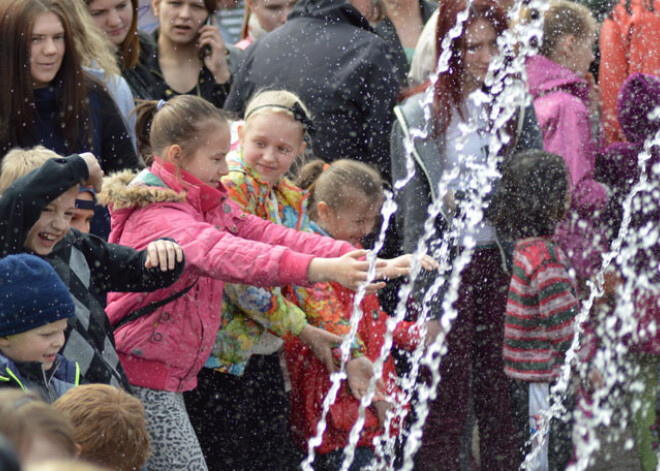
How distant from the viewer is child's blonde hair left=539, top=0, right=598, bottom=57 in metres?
6.14

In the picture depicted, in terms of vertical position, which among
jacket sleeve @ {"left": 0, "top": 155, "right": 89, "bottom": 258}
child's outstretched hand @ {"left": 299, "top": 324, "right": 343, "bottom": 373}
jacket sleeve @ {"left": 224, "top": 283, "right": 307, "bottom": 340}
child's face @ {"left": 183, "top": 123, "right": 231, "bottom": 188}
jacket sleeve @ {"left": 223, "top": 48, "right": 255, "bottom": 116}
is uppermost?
jacket sleeve @ {"left": 223, "top": 48, "right": 255, "bottom": 116}

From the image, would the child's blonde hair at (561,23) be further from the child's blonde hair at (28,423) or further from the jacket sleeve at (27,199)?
the child's blonde hair at (28,423)

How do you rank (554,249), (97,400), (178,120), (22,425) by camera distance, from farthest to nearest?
(554,249)
(178,120)
(97,400)
(22,425)

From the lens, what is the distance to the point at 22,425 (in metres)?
1.85

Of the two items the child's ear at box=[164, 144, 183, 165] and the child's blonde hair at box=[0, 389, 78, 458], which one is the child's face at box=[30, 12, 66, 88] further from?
the child's blonde hair at box=[0, 389, 78, 458]

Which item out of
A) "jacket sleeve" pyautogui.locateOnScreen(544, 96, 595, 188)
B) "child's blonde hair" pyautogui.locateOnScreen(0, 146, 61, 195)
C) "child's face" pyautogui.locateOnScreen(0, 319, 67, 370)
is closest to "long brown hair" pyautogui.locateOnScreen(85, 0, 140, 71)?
"child's blonde hair" pyautogui.locateOnScreen(0, 146, 61, 195)

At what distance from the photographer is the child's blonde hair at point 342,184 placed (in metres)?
4.96

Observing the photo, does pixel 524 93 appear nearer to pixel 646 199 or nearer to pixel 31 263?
pixel 646 199

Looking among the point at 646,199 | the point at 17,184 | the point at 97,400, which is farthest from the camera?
the point at 646,199

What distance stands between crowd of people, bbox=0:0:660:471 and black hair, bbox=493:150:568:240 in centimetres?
1

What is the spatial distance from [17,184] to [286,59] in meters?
2.07

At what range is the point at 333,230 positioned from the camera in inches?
198

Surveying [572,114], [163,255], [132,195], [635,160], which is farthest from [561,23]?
[163,255]

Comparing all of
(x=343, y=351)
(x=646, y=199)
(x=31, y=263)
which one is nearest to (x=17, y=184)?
(x=31, y=263)
